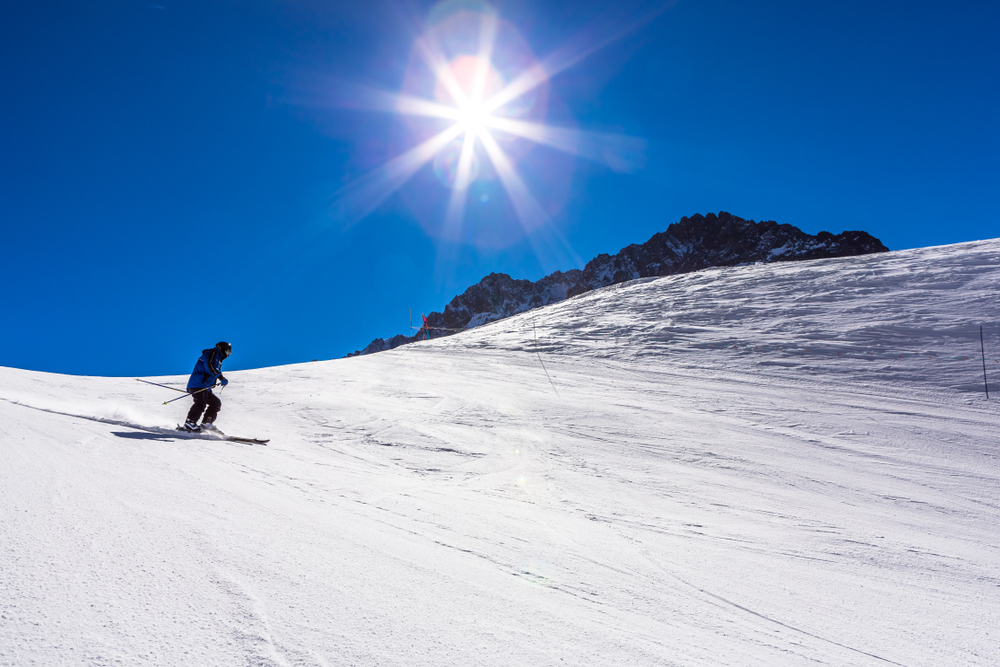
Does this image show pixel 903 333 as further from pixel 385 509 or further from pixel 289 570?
pixel 289 570

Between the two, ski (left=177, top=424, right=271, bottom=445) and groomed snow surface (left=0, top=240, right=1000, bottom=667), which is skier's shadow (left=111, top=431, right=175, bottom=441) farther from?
ski (left=177, top=424, right=271, bottom=445)

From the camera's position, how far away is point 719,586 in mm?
3945

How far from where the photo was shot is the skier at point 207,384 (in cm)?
925

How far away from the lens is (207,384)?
31.7ft

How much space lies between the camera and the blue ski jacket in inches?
378

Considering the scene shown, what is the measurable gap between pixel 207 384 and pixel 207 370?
1.09 feet

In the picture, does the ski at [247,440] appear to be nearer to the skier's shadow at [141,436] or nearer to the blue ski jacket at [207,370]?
the skier's shadow at [141,436]

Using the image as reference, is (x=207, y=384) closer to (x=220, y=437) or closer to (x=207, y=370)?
(x=207, y=370)

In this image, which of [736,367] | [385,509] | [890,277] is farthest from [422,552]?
[890,277]

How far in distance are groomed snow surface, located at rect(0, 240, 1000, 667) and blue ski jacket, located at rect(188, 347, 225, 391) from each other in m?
1.10

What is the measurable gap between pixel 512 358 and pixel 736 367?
8735 mm

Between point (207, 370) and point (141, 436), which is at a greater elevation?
point (207, 370)

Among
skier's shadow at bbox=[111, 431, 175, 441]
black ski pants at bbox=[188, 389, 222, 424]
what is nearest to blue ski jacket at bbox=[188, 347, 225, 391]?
black ski pants at bbox=[188, 389, 222, 424]

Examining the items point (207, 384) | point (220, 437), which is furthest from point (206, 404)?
point (220, 437)
